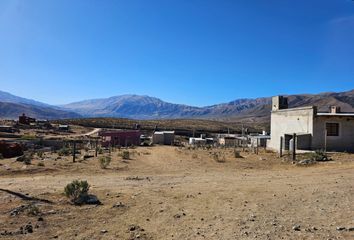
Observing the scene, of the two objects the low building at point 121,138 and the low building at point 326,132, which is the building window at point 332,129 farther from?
the low building at point 121,138

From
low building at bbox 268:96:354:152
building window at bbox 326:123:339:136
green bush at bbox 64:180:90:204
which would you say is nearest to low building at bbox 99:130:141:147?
low building at bbox 268:96:354:152

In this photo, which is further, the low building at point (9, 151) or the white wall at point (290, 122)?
the white wall at point (290, 122)

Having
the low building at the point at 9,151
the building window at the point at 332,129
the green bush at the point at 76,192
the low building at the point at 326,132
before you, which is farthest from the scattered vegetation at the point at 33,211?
the building window at the point at 332,129

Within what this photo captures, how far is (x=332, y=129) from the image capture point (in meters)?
30.4

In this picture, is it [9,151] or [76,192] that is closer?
[76,192]

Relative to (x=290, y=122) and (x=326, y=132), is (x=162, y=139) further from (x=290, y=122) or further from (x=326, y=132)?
(x=326, y=132)

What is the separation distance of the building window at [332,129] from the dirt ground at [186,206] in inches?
407

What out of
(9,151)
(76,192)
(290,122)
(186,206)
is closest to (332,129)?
(290,122)

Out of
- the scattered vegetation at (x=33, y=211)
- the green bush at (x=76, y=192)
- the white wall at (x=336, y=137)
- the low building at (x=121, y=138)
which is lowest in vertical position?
the scattered vegetation at (x=33, y=211)

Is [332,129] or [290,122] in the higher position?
[290,122]

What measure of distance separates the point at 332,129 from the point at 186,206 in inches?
858

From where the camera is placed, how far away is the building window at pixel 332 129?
30.3 meters

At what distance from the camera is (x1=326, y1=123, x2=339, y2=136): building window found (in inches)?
1192

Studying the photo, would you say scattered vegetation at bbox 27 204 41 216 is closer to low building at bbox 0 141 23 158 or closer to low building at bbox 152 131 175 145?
low building at bbox 0 141 23 158
